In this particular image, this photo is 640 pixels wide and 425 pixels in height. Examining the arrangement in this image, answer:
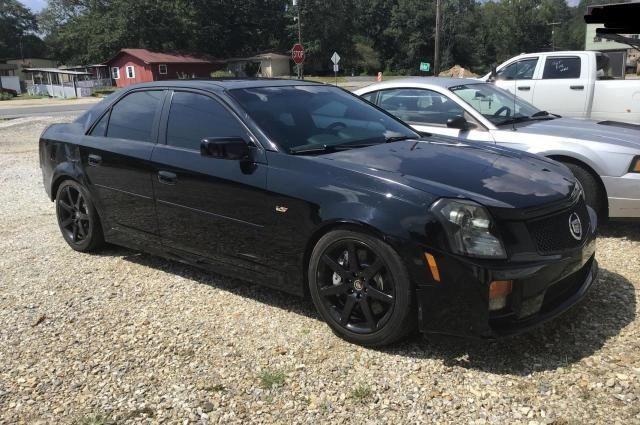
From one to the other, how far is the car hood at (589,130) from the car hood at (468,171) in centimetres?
155

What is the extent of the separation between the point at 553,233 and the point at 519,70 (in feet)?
25.5

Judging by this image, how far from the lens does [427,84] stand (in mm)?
6270

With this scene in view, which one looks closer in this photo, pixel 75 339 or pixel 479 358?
pixel 479 358

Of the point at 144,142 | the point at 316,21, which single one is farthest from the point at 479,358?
the point at 316,21

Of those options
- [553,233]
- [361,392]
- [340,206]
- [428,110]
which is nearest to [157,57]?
[428,110]

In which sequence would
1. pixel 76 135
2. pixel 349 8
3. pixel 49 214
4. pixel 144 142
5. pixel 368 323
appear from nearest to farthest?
pixel 368 323, pixel 144 142, pixel 76 135, pixel 49 214, pixel 349 8

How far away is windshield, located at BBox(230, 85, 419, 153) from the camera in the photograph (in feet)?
12.9

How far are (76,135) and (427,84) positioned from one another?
365 cm

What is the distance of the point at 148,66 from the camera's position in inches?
2327

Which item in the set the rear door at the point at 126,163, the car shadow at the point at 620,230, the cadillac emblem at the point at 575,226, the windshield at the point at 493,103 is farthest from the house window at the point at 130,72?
the cadillac emblem at the point at 575,226

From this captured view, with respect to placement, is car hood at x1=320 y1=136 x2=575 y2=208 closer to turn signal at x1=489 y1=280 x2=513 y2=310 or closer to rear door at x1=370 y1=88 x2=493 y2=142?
turn signal at x1=489 y1=280 x2=513 y2=310

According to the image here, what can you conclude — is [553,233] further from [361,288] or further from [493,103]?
[493,103]

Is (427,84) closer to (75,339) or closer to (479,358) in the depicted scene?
(479,358)

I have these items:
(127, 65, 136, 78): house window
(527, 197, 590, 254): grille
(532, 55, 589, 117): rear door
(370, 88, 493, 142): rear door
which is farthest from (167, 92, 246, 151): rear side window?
(127, 65, 136, 78): house window
